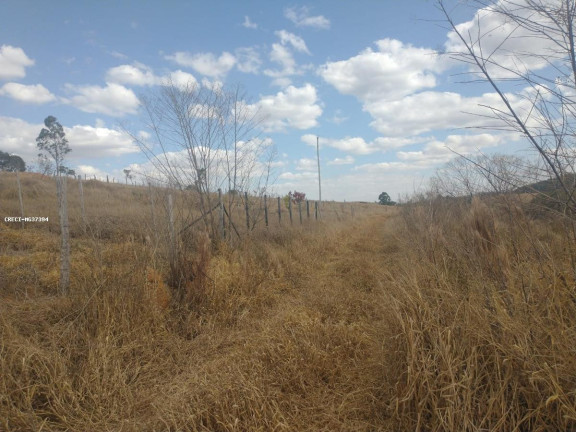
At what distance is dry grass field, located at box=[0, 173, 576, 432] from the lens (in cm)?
208

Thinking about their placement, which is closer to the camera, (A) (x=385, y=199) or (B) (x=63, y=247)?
(B) (x=63, y=247)

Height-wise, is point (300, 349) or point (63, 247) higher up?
point (63, 247)

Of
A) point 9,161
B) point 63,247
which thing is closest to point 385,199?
point 9,161

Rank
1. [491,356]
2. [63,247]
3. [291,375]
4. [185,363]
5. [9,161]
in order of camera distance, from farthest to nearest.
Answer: [9,161] < [63,247] < [185,363] < [291,375] < [491,356]

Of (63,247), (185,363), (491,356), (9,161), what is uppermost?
(9,161)

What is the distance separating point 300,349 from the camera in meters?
3.13

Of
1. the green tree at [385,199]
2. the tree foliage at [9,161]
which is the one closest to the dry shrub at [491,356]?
the tree foliage at [9,161]

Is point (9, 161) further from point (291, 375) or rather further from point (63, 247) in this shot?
point (291, 375)

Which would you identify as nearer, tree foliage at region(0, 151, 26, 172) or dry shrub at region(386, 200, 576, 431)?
dry shrub at region(386, 200, 576, 431)

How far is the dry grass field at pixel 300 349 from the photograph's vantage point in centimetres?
208

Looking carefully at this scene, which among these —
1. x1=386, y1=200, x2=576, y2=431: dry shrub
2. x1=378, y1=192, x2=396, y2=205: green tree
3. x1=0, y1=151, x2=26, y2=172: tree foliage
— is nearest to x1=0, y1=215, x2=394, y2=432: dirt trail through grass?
x1=386, y1=200, x2=576, y2=431: dry shrub

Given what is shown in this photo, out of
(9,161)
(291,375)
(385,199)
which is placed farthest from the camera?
(385,199)

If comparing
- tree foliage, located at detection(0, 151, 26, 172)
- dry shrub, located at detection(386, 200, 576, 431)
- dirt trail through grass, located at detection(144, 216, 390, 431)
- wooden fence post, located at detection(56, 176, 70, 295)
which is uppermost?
tree foliage, located at detection(0, 151, 26, 172)

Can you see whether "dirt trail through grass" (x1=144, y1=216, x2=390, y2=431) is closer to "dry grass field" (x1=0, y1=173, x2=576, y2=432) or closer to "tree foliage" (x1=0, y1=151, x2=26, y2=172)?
"dry grass field" (x1=0, y1=173, x2=576, y2=432)
